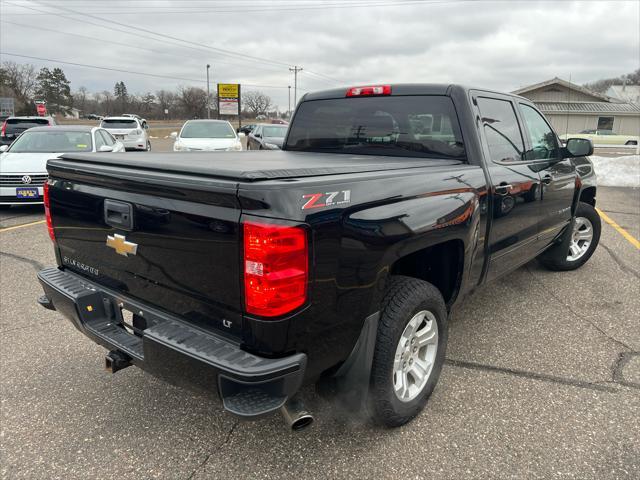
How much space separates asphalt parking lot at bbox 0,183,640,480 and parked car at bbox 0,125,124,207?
4.78m

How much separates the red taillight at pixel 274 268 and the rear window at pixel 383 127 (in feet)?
5.90

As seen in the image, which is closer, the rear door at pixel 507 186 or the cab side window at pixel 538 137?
the rear door at pixel 507 186

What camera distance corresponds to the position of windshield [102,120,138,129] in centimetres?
1928

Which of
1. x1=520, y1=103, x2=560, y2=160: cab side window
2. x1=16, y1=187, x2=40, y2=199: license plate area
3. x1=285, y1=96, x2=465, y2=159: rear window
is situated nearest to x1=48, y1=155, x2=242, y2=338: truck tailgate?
x1=285, y1=96, x2=465, y2=159: rear window

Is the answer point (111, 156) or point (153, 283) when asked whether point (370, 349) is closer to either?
point (153, 283)

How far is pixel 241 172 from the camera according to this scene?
184 cm

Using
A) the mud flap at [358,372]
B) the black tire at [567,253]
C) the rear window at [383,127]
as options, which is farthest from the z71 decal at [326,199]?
the black tire at [567,253]

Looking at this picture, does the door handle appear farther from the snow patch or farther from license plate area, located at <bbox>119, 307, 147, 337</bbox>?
the snow patch

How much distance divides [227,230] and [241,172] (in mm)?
235

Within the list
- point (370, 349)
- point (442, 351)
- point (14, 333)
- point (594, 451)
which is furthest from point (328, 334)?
point (14, 333)

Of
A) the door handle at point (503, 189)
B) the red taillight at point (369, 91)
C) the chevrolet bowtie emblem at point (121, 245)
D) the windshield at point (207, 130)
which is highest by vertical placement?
the red taillight at point (369, 91)

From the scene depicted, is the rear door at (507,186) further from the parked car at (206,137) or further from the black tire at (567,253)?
the parked car at (206,137)

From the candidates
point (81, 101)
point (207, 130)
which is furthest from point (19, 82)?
point (207, 130)

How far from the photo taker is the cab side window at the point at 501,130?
3.32m
